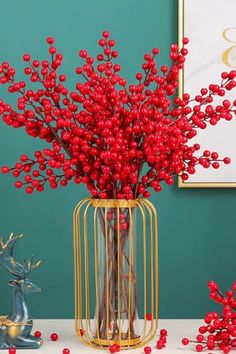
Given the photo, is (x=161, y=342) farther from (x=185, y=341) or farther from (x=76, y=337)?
(x=76, y=337)

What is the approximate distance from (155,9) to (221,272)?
747 millimetres

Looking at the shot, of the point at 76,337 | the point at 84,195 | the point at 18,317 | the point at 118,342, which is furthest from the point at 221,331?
the point at 84,195

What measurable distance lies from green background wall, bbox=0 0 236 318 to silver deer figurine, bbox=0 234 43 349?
16.7 inches

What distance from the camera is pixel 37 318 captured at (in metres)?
1.94

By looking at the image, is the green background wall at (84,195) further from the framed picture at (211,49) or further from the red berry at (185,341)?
the red berry at (185,341)

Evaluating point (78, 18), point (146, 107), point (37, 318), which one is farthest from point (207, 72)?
point (37, 318)

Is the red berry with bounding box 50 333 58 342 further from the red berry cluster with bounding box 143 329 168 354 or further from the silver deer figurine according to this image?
the red berry cluster with bounding box 143 329 168 354

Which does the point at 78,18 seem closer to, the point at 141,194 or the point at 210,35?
the point at 210,35

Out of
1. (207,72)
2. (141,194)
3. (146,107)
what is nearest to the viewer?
(146,107)

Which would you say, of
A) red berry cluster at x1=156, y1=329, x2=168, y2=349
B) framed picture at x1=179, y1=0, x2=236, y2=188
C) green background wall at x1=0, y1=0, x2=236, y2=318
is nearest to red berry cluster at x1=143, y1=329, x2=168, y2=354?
red berry cluster at x1=156, y1=329, x2=168, y2=349

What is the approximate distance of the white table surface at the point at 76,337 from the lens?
1.48 m

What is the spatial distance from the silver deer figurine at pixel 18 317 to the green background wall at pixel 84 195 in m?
0.42

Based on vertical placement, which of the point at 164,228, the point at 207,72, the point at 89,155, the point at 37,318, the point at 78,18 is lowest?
the point at 37,318

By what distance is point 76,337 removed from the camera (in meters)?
1.59
